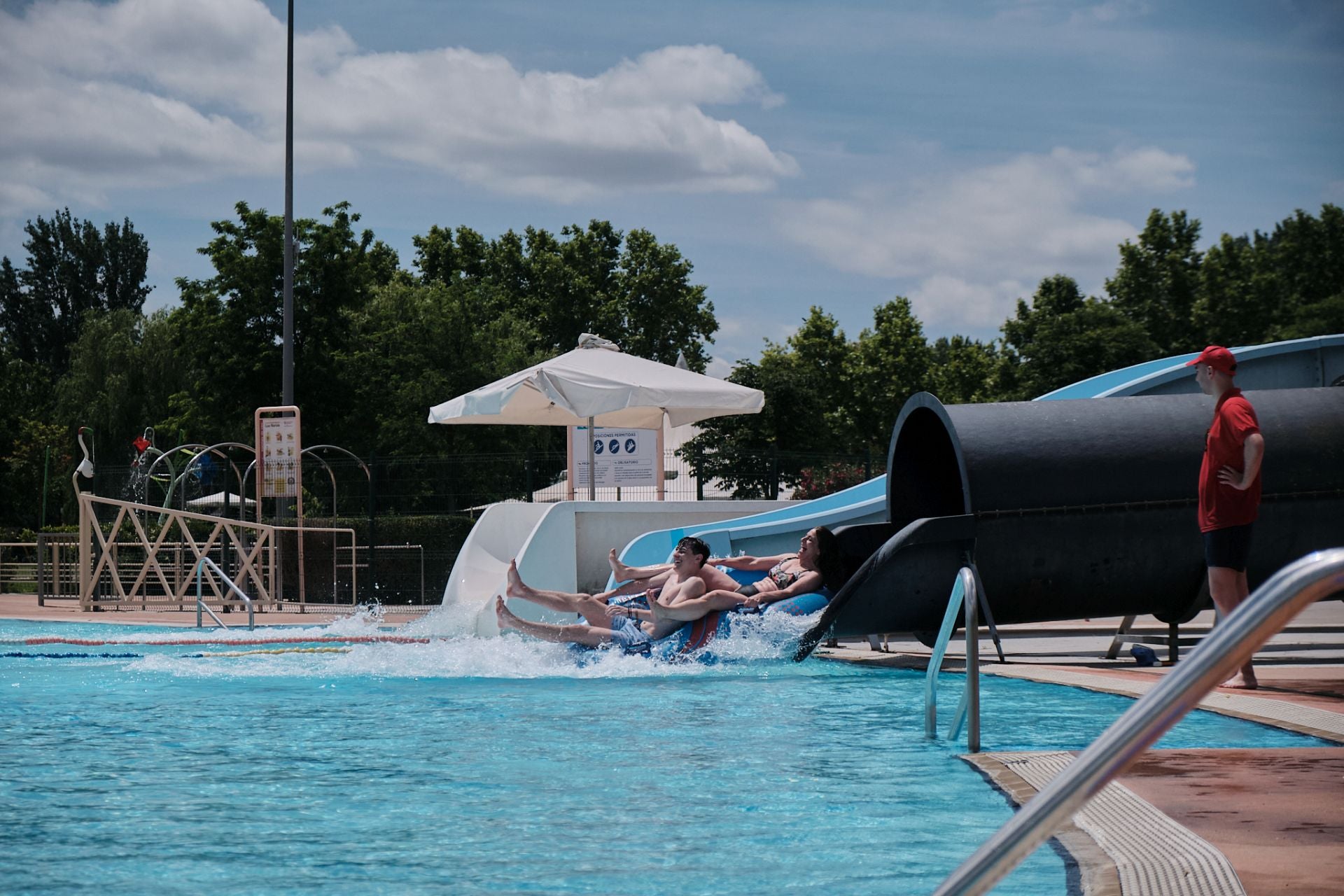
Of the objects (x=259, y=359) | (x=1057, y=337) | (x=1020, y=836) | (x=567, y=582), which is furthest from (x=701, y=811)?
(x=1057, y=337)

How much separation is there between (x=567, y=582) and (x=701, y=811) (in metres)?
9.74

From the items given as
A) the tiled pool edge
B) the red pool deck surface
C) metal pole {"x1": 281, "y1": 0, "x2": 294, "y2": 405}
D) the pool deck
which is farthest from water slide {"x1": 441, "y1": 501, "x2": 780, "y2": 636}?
the tiled pool edge

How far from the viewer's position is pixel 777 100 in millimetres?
24047

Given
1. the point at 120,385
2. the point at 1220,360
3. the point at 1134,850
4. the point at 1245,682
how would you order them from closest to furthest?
1. the point at 1134,850
2. the point at 1220,360
3. the point at 1245,682
4. the point at 120,385

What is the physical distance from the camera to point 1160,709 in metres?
2.12

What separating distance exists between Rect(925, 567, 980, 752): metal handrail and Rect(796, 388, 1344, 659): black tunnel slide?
2.53m

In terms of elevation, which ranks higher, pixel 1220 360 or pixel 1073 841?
pixel 1220 360

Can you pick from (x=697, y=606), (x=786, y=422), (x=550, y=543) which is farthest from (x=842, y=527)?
(x=786, y=422)

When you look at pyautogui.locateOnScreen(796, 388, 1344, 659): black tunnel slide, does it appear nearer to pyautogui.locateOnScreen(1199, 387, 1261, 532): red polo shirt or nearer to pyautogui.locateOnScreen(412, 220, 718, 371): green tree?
pyautogui.locateOnScreen(1199, 387, 1261, 532): red polo shirt

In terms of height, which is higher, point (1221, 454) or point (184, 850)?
point (1221, 454)

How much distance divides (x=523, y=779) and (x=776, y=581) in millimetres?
5085

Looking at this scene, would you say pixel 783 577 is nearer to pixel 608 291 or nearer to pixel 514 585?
pixel 514 585

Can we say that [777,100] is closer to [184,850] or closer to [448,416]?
[448,416]

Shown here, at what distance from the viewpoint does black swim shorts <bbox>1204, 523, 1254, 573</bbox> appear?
7.24 meters
